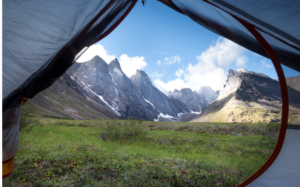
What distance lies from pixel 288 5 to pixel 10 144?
2834 mm

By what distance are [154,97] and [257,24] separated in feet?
334

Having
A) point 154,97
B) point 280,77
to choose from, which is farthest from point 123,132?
point 154,97

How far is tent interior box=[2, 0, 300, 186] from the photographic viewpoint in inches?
52.8

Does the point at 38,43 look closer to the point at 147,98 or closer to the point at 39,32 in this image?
the point at 39,32

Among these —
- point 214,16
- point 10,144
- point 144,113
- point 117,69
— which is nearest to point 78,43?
point 10,144

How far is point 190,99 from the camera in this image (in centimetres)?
12950

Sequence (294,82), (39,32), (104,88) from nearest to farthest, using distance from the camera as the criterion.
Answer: (294,82) → (39,32) → (104,88)

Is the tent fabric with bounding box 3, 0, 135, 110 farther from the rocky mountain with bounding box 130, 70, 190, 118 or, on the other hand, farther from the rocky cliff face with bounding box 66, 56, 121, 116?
the rocky mountain with bounding box 130, 70, 190, 118

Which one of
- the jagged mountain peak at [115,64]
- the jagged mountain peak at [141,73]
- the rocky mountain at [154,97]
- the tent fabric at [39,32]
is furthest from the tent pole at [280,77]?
the jagged mountain peak at [141,73]

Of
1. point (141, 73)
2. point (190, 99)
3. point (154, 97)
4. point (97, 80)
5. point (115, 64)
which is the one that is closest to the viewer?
point (97, 80)

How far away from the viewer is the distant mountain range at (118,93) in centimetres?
5301

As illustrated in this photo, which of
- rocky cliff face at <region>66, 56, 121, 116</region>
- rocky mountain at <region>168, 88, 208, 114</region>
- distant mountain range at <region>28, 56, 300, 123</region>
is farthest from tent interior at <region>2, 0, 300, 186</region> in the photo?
rocky mountain at <region>168, 88, 208, 114</region>

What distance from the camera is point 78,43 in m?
1.77

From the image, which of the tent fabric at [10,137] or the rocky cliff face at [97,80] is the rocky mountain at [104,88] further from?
the tent fabric at [10,137]
